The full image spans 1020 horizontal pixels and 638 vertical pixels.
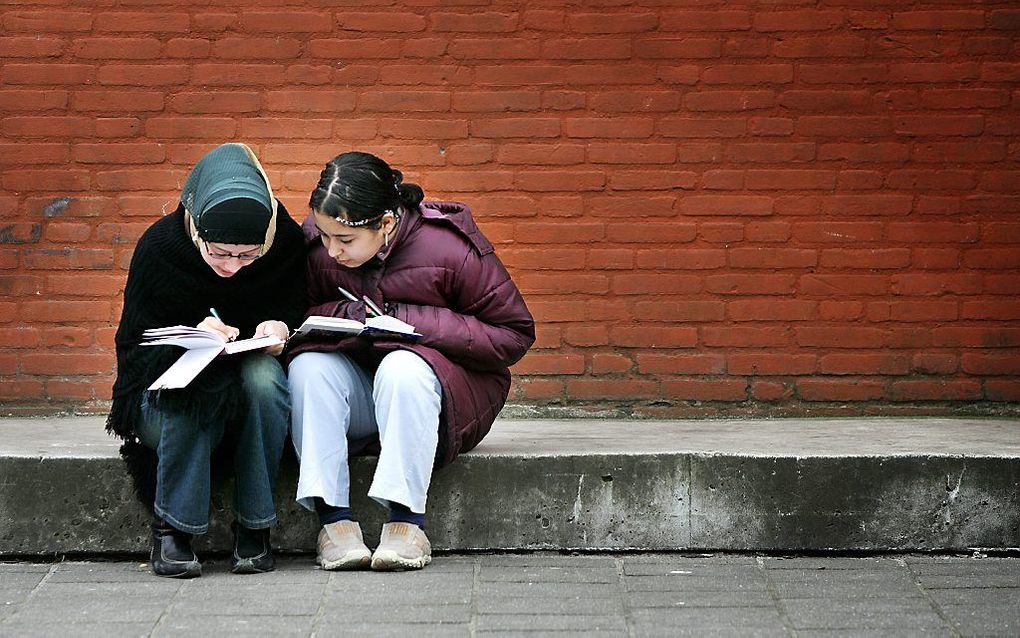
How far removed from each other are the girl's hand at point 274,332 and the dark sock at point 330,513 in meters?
0.46

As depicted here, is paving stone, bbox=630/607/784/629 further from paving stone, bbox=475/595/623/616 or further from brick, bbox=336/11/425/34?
brick, bbox=336/11/425/34

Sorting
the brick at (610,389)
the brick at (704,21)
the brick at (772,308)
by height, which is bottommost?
the brick at (610,389)

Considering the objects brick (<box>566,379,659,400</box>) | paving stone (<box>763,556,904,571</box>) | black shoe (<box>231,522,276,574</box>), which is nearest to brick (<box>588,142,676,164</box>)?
brick (<box>566,379,659,400</box>)

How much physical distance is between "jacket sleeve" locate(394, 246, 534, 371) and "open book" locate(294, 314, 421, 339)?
7 cm

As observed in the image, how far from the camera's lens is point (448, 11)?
5.97m

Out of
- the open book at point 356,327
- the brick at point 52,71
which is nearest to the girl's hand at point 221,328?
the open book at point 356,327

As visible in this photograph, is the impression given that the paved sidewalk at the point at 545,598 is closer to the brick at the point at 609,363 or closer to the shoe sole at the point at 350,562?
the shoe sole at the point at 350,562

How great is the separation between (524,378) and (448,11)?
142cm

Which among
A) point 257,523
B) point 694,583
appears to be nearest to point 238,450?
point 257,523

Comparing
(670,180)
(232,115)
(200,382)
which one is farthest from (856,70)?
(200,382)

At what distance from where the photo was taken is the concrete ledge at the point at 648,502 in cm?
493

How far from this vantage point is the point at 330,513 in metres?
4.77

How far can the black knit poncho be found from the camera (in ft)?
15.0

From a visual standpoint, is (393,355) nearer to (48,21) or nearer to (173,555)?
(173,555)
